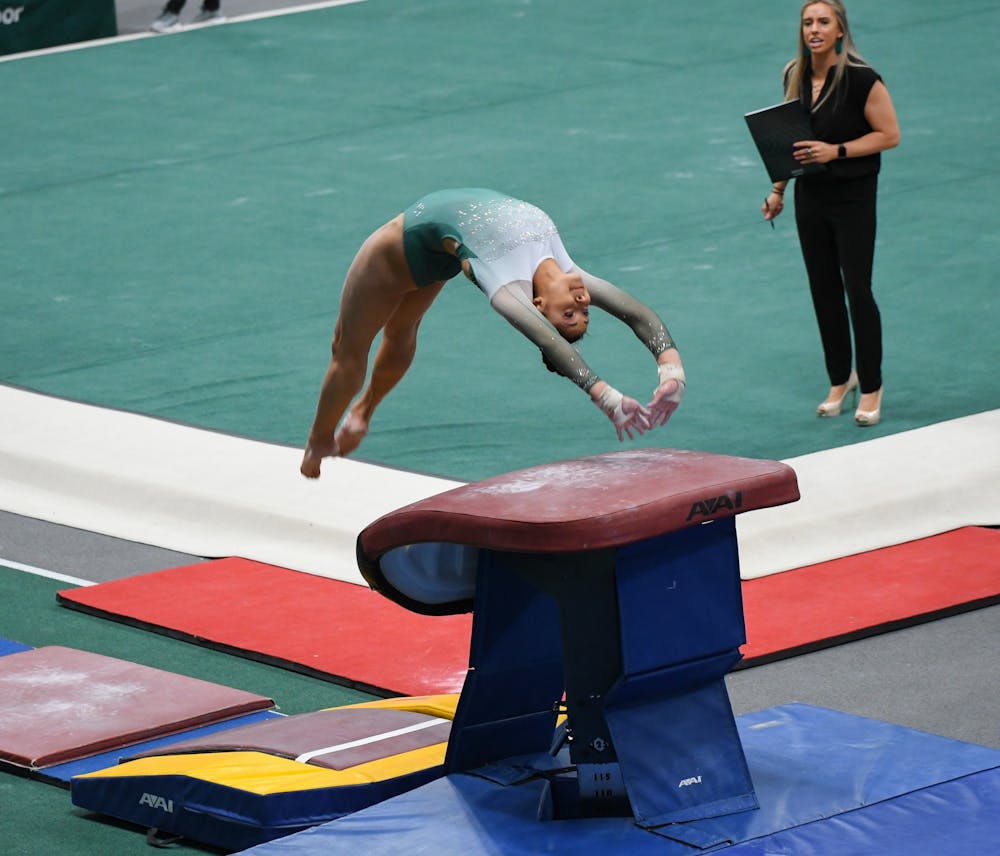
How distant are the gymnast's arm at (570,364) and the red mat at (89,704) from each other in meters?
1.82

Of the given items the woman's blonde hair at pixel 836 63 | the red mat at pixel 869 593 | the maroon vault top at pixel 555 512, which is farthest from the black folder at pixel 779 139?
the maroon vault top at pixel 555 512

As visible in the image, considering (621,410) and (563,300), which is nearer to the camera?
(621,410)

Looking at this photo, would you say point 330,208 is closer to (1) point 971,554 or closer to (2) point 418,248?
(1) point 971,554

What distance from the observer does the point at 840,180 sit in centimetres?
831

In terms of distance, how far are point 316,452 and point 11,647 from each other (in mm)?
1423

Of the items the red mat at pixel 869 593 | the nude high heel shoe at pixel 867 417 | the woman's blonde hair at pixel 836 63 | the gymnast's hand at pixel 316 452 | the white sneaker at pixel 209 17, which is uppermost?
the woman's blonde hair at pixel 836 63

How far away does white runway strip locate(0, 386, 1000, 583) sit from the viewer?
767 cm

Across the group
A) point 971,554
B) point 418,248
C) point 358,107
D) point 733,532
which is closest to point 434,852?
point 733,532

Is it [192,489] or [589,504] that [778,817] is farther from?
[192,489]

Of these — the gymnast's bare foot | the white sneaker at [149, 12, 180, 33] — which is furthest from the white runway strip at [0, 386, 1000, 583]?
the white sneaker at [149, 12, 180, 33]

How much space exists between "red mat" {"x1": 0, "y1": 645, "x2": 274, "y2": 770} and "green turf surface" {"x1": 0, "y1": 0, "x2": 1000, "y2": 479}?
2029mm

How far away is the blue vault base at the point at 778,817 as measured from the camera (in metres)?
5.04

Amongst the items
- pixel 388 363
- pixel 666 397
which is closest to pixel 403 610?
pixel 388 363

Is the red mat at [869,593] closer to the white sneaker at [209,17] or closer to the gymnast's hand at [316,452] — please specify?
the gymnast's hand at [316,452]
